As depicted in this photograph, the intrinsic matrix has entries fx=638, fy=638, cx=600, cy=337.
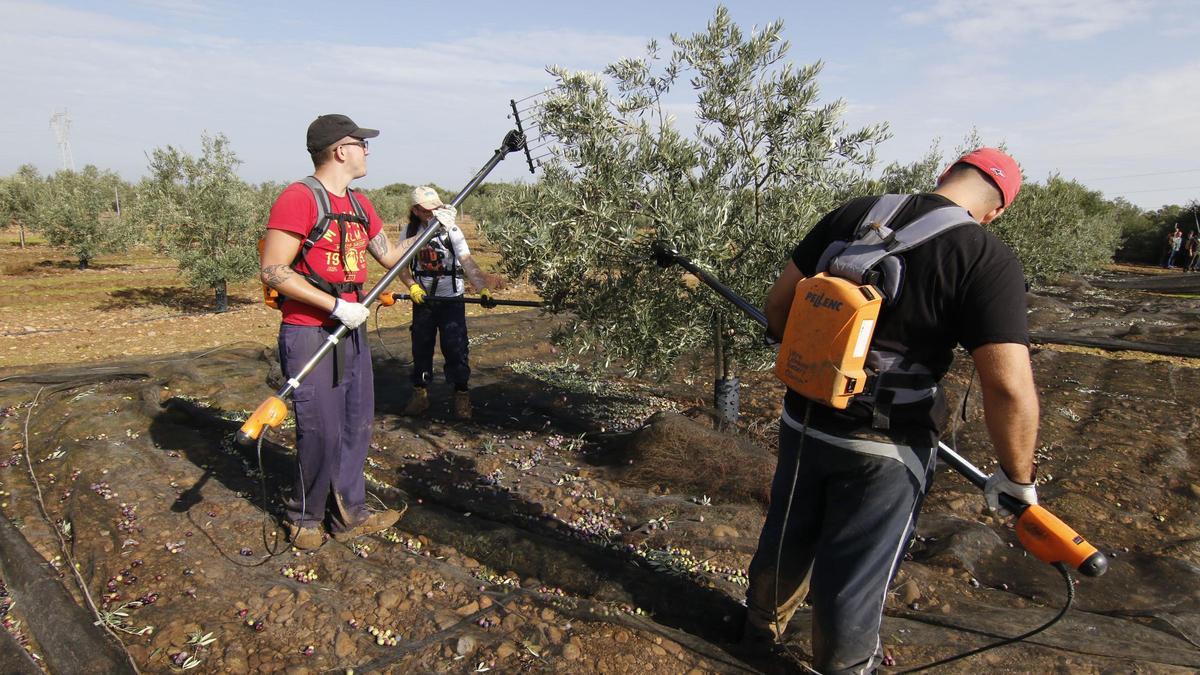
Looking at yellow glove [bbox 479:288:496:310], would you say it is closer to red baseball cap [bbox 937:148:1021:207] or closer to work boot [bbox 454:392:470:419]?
work boot [bbox 454:392:470:419]

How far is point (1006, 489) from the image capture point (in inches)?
103

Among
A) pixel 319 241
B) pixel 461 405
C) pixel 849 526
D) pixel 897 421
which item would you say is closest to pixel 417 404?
pixel 461 405

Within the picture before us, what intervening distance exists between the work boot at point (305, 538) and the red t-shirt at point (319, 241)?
140 centimetres

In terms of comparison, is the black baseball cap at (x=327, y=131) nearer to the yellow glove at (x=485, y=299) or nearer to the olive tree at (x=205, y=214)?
the yellow glove at (x=485, y=299)

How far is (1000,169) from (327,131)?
3.68 metres

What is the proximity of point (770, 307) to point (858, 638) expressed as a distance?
1540mm

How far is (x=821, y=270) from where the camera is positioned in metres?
2.75

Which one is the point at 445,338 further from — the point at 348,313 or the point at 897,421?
the point at 897,421

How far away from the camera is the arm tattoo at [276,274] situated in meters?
3.86

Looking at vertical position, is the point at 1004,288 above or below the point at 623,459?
above

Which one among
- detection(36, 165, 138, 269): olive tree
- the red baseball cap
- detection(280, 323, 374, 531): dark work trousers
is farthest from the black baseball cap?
detection(36, 165, 138, 269): olive tree

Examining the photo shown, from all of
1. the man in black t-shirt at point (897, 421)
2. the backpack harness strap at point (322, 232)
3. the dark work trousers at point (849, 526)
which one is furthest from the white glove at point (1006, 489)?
the backpack harness strap at point (322, 232)

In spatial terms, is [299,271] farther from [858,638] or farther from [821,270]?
[858,638]

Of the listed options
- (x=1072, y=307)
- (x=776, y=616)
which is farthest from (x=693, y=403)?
(x=1072, y=307)
